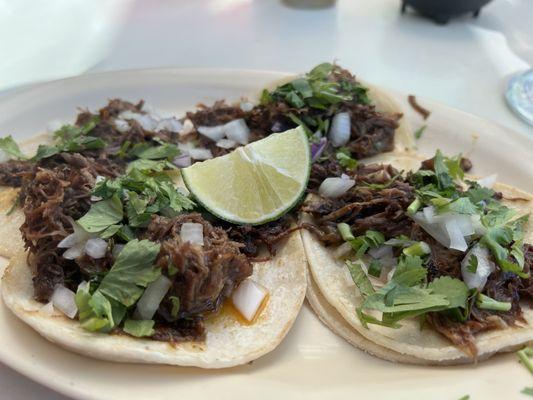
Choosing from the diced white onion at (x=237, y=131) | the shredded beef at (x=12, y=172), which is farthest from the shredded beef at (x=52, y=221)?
the diced white onion at (x=237, y=131)

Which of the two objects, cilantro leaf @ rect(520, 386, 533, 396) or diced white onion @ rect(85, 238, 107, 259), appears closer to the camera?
cilantro leaf @ rect(520, 386, 533, 396)

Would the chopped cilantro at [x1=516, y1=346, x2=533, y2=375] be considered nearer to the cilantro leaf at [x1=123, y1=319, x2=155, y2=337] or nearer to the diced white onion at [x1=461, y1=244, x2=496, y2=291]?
the diced white onion at [x1=461, y1=244, x2=496, y2=291]

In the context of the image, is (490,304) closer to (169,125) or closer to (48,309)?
(48,309)

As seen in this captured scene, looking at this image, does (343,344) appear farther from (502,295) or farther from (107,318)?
(107,318)

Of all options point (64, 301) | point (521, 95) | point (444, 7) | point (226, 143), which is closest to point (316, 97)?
point (226, 143)

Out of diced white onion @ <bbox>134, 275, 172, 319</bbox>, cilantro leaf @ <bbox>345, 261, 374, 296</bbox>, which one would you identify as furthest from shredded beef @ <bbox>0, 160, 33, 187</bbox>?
cilantro leaf @ <bbox>345, 261, 374, 296</bbox>

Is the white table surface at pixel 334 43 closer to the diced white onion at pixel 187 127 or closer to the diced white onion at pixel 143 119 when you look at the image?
the diced white onion at pixel 187 127

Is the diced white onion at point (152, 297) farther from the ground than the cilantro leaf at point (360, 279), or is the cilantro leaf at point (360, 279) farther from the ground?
the diced white onion at point (152, 297)

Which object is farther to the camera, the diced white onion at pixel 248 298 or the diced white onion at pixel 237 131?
the diced white onion at pixel 237 131
